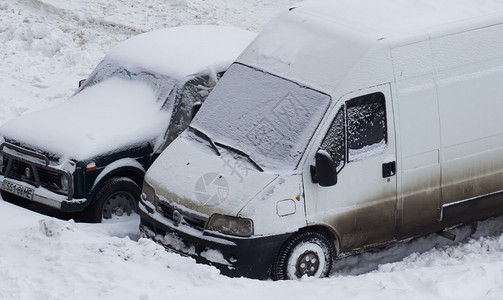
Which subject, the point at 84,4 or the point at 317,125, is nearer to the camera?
the point at 317,125

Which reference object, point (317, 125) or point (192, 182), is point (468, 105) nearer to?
point (317, 125)

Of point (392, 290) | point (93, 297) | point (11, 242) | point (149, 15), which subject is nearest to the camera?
point (93, 297)

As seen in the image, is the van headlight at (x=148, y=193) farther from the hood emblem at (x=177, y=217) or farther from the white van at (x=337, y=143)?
the hood emblem at (x=177, y=217)

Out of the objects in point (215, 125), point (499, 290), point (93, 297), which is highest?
point (215, 125)

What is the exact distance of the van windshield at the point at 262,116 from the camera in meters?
8.27

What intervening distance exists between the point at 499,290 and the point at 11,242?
13.3 ft

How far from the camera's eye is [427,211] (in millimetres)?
8852

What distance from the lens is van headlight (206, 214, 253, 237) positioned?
795 centimetres

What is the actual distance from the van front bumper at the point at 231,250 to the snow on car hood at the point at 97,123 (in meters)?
1.65

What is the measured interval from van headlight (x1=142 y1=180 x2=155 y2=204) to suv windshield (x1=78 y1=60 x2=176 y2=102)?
1544mm

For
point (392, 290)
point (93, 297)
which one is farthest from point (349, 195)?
point (93, 297)

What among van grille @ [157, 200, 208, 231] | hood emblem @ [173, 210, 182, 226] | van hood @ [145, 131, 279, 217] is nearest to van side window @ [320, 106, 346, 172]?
van hood @ [145, 131, 279, 217]

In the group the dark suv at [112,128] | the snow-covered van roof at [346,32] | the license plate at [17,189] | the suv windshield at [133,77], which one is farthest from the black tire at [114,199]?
the snow-covered van roof at [346,32]

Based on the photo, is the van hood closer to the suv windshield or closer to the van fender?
the van fender
